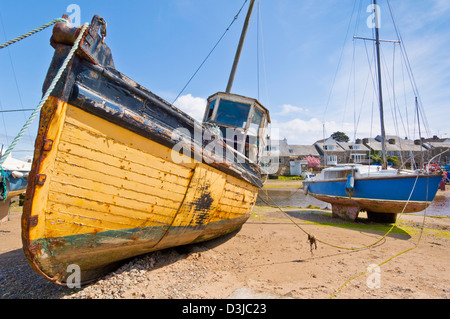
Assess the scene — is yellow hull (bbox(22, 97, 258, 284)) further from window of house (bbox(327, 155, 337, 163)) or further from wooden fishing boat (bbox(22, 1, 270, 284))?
window of house (bbox(327, 155, 337, 163))

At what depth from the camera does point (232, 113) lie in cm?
627

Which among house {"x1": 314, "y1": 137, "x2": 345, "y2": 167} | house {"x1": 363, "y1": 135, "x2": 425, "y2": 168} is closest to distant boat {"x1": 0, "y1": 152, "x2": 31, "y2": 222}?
house {"x1": 314, "y1": 137, "x2": 345, "y2": 167}

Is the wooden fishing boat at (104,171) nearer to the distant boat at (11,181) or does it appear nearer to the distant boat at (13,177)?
the distant boat at (11,181)

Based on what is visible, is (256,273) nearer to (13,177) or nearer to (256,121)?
(256,121)

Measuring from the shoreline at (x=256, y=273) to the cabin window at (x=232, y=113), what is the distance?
10.2 ft

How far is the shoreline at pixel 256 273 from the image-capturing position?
2768 mm

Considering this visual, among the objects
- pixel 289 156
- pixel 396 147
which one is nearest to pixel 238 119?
pixel 289 156

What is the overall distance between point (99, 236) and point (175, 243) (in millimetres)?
1252

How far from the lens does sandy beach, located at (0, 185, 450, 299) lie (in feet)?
9.11

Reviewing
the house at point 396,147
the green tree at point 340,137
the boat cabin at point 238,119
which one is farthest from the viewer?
the green tree at point 340,137

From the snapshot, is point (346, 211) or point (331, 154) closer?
point (346, 211)

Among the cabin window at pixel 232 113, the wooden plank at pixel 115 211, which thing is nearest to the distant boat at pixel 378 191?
the cabin window at pixel 232 113

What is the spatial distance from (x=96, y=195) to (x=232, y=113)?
455 cm

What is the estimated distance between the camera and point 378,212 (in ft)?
27.8
